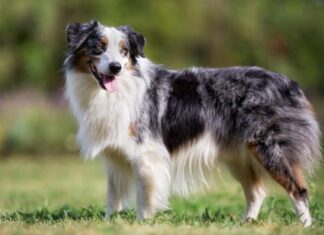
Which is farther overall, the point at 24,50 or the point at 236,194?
the point at 24,50

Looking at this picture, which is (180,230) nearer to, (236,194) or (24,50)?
(236,194)

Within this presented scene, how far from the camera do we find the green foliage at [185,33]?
27.7m

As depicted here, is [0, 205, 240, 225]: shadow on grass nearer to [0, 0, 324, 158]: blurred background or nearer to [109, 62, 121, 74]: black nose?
[109, 62, 121, 74]: black nose

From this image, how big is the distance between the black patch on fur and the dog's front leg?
0.87ft

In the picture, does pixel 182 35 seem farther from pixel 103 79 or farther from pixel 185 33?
pixel 103 79

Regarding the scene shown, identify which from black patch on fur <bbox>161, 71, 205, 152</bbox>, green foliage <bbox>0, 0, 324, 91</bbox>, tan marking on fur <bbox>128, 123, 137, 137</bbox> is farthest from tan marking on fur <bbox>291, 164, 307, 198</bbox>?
green foliage <bbox>0, 0, 324, 91</bbox>

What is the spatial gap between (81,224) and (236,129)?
213 centimetres

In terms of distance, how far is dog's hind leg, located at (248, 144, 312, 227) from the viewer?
24.2 ft

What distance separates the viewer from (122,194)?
26.3 ft

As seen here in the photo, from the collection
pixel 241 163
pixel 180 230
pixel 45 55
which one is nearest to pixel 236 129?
pixel 241 163

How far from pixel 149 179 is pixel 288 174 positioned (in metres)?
1.44

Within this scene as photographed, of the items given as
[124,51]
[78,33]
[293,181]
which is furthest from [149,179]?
[78,33]

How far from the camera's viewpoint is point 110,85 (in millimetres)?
7586

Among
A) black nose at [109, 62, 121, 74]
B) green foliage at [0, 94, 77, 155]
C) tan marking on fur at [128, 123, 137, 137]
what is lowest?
green foliage at [0, 94, 77, 155]
